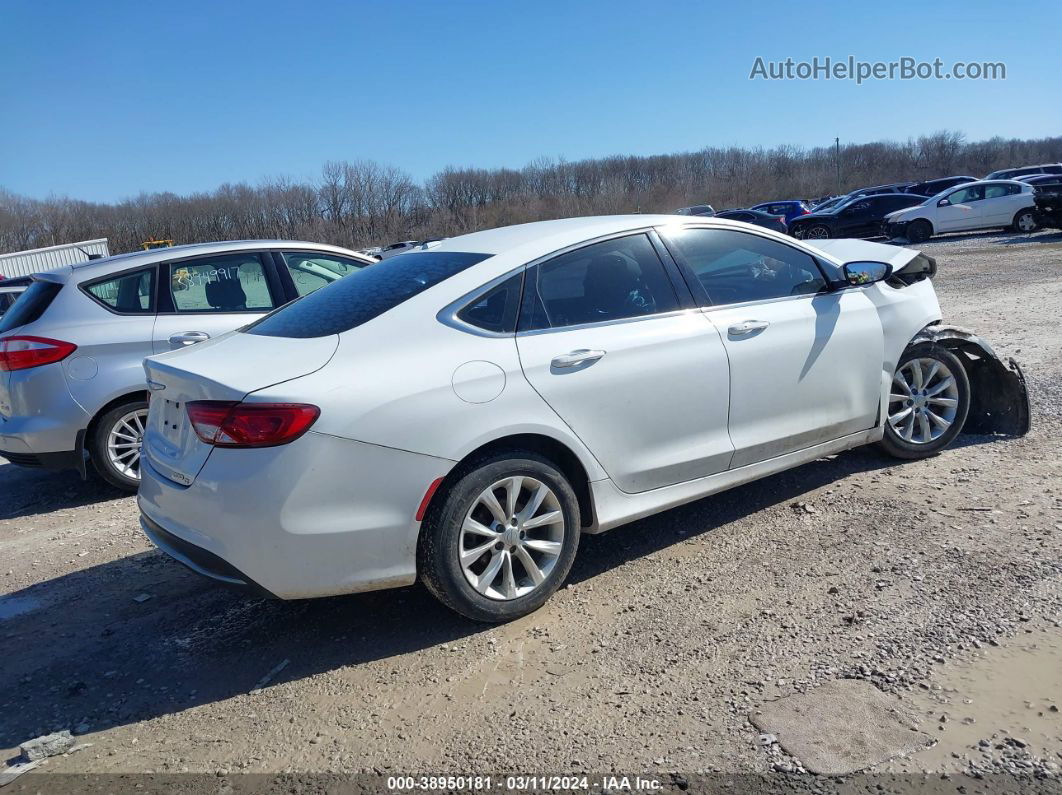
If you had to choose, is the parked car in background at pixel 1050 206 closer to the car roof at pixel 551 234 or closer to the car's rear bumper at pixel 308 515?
the car roof at pixel 551 234

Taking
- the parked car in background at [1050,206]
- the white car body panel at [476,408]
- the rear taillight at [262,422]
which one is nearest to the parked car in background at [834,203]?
the parked car in background at [1050,206]

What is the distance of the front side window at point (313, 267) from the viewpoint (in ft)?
22.5

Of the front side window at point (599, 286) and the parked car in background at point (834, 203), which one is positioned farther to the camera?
the parked car in background at point (834, 203)

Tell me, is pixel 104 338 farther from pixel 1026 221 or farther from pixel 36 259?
pixel 36 259

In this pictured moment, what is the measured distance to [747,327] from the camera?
4.29 meters

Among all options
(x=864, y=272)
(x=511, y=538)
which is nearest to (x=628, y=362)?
(x=511, y=538)

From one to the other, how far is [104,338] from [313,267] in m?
1.76

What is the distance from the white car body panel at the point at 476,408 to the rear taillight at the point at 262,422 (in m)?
0.04

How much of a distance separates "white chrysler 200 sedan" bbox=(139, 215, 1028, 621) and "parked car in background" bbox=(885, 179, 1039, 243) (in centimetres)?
2354

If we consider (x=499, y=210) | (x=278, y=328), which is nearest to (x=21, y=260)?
(x=499, y=210)

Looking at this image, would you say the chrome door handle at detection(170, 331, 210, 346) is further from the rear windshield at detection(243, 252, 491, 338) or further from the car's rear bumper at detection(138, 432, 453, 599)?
the car's rear bumper at detection(138, 432, 453, 599)

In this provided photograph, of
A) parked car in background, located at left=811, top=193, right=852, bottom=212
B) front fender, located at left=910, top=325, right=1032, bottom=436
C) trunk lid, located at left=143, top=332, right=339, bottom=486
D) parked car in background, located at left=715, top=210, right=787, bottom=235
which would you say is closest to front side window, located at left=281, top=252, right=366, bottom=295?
trunk lid, located at left=143, top=332, right=339, bottom=486

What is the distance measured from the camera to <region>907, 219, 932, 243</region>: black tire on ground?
2591 centimetres

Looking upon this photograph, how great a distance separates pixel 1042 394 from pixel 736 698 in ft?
16.4
